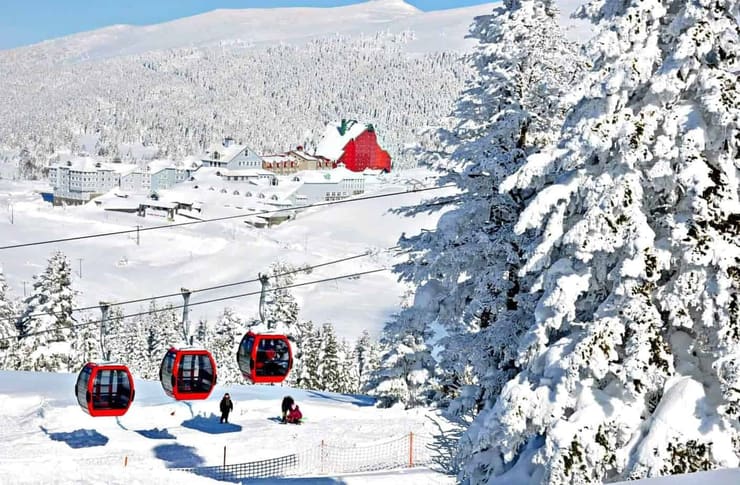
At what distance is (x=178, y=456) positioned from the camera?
2470 centimetres

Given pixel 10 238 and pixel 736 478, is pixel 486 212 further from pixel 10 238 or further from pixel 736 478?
pixel 10 238

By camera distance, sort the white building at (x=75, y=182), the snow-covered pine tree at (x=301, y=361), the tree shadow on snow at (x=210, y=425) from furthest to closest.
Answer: the white building at (x=75, y=182)
the snow-covered pine tree at (x=301, y=361)
the tree shadow on snow at (x=210, y=425)

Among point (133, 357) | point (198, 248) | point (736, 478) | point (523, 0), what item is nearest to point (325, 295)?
point (198, 248)

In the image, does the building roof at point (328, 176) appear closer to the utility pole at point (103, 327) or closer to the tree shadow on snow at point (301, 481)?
the utility pole at point (103, 327)

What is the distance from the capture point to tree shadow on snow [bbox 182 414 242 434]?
92.5 ft

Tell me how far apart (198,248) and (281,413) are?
110438mm

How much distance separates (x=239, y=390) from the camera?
3600cm

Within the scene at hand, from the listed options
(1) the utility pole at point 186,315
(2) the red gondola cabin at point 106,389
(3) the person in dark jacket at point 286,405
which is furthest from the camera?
(3) the person in dark jacket at point 286,405

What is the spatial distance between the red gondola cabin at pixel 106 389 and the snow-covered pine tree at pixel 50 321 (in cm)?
2241

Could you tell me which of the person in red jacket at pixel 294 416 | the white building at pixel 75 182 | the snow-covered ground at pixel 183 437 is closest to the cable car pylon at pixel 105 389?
A: the snow-covered ground at pixel 183 437

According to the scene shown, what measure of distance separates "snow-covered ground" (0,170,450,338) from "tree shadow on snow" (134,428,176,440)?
212 feet

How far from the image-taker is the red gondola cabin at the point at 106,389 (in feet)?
79.2

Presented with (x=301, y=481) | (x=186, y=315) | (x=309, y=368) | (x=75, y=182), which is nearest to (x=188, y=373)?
(x=186, y=315)

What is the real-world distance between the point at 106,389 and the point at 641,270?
17817 mm
